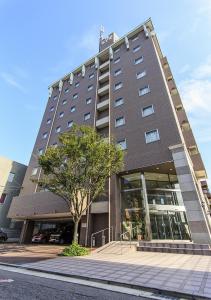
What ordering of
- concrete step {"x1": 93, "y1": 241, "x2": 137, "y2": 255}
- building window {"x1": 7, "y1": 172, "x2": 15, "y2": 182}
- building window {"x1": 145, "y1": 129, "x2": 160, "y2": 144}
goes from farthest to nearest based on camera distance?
building window {"x1": 7, "y1": 172, "x2": 15, "y2": 182}
building window {"x1": 145, "y1": 129, "x2": 160, "y2": 144}
concrete step {"x1": 93, "y1": 241, "x2": 137, "y2": 255}

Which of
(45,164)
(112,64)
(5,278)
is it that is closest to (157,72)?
(112,64)

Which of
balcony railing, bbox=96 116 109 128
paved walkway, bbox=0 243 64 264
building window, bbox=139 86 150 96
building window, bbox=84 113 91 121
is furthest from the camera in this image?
building window, bbox=84 113 91 121

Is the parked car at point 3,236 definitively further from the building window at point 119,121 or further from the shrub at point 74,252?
the building window at point 119,121

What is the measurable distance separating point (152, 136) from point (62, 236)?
15206mm

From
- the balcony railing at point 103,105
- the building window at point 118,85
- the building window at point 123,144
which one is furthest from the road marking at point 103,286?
the building window at point 118,85

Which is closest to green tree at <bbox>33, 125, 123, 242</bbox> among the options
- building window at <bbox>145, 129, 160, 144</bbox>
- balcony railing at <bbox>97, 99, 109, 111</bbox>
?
building window at <bbox>145, 129, 160, 144</bbox>

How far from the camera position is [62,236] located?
22.4 m

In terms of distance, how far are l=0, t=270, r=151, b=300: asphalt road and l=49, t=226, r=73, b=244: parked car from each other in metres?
16.5

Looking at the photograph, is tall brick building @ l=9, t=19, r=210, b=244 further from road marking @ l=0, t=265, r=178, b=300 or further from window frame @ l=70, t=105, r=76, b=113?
road marking @ l=0, t=265, r=178, b=300

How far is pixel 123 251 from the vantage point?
43.5 feet

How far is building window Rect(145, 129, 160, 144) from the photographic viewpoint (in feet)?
60.4

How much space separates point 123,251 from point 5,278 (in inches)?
329

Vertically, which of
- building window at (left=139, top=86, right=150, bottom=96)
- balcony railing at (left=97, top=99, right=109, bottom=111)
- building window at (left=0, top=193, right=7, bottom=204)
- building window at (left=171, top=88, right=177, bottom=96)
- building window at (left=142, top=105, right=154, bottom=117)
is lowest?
building window at (left=0, top=193, right=7, bottom=204)

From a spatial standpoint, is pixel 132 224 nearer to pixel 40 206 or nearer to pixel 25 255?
pixel 25 255
